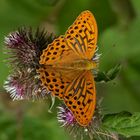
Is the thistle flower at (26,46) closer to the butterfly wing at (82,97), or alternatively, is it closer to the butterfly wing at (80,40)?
the butterfly wing at (80,40)

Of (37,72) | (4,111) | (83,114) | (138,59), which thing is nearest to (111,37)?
(138,59)

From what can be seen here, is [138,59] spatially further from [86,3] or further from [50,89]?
[50,89]

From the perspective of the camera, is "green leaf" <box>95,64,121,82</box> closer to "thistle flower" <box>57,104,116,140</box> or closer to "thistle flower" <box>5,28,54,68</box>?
"thistle flower" <box>57,104,116,140</box>

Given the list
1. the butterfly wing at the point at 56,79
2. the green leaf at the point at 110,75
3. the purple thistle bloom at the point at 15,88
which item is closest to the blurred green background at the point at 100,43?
the purple thistle bloom at the point at 15,88

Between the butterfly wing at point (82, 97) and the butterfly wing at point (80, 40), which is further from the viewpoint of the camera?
the butterfly wing at point (80, 40)

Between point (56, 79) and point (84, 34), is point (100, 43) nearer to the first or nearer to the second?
point (84, 34)
